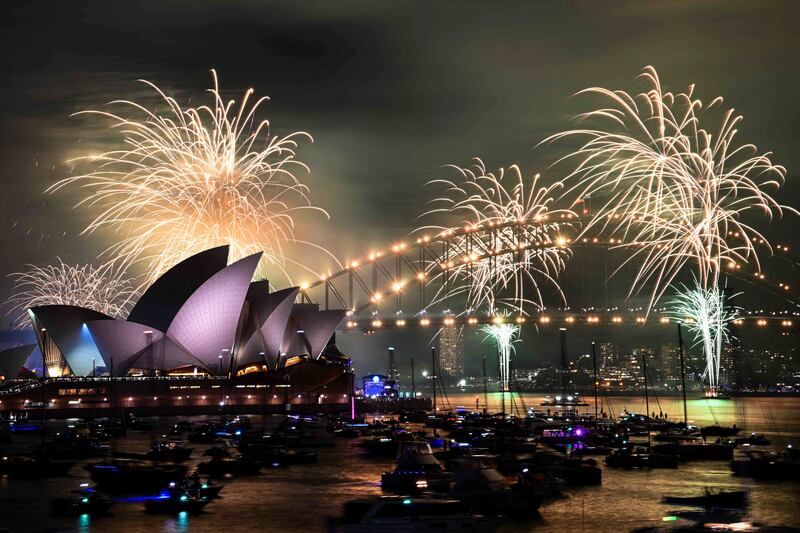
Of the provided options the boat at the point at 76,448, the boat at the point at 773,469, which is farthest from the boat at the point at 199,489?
the boat at the point at 773,469

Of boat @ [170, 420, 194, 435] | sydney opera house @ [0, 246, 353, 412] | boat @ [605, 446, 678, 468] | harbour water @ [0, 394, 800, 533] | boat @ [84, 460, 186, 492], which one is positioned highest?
sydney opera house @ [0, 246, 353, 412]

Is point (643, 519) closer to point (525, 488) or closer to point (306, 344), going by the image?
point (525, 488)

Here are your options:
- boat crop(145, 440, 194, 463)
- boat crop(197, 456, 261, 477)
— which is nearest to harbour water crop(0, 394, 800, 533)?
boat crop(197, 456, 261, 477)

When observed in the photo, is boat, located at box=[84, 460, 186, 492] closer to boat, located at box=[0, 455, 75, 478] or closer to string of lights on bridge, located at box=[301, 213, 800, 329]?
boat, located at box=[0, 455, 75, 478]

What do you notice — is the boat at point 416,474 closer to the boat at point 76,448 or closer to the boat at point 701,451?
the boat at point 701,451

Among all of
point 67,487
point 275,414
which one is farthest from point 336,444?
point 275,414

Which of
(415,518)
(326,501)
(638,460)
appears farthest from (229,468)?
(415,518)
